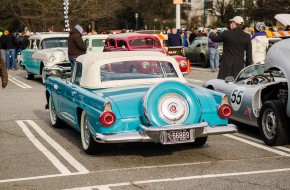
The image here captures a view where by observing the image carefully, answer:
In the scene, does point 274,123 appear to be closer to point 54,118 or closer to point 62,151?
point 62,151

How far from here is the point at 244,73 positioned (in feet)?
33.5

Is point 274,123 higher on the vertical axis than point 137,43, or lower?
lower

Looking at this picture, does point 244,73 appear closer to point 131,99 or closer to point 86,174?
point 131,99

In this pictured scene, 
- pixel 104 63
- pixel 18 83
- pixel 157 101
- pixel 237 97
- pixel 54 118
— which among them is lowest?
pixel 18 83

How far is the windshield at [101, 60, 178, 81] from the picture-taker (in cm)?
838

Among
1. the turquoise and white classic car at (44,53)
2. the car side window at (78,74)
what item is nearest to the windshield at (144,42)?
the turquoise and white classic car at (44,53)

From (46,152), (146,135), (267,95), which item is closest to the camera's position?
(146,135)

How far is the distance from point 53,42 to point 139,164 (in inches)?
531

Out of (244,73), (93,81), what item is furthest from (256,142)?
(93,81)

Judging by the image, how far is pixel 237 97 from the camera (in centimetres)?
953

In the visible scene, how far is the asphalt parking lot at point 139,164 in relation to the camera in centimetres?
638

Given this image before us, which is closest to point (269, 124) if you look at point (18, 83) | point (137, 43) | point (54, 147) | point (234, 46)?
point (54, 147)

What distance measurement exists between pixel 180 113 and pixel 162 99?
0.94 ft

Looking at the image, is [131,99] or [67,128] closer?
[131,99]
